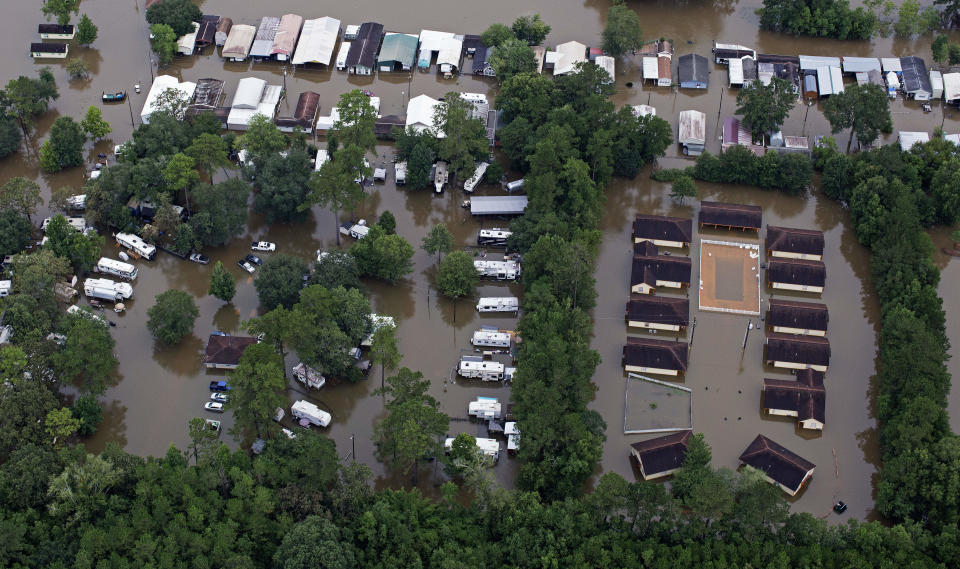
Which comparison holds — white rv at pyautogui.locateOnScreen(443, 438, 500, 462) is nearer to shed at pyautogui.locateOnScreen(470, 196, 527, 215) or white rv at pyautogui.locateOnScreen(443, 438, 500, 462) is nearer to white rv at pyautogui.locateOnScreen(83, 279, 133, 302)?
shed at pyautogui.locateOnScreen(470, 196, 527, 215)

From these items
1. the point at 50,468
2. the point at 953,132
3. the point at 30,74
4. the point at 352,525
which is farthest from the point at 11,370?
the point at 953,132

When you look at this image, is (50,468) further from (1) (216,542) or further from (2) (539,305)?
(2) (539,305)

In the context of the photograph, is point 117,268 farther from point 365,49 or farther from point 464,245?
point 365,49

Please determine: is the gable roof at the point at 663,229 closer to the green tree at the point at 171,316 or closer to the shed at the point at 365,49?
the shed at the point at 365,49

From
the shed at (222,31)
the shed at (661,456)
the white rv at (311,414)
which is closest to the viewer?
the shed at (661,456)

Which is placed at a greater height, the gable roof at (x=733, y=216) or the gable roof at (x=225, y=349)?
the gable roof at (x=733, y=216)

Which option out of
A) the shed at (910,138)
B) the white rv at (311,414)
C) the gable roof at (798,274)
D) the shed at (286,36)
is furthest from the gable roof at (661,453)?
the shed at (286,36)
